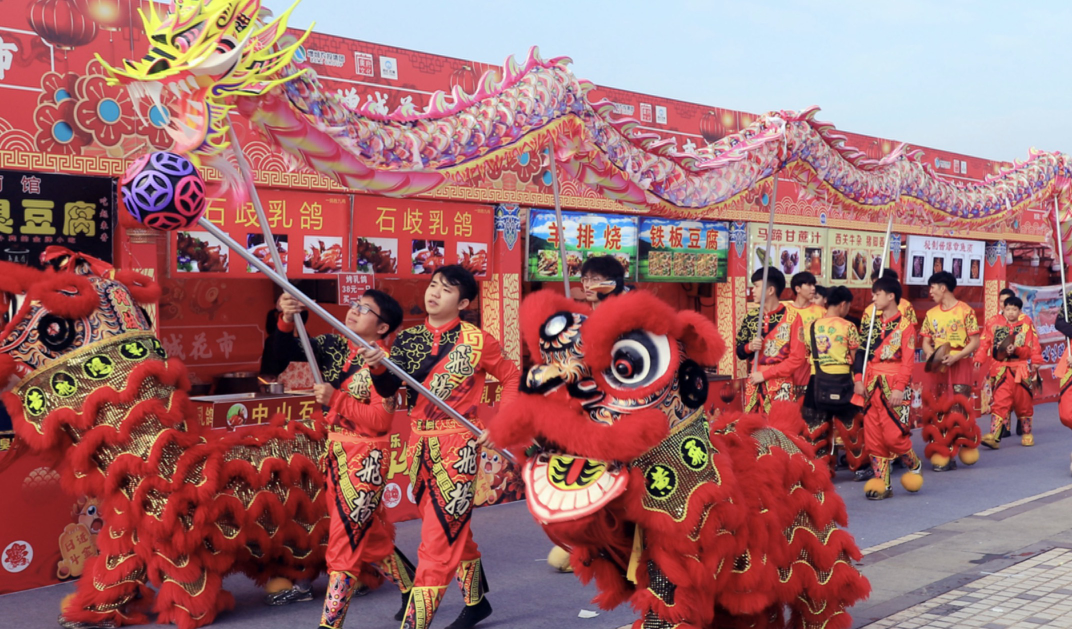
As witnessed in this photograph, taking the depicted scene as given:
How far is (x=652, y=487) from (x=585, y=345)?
551 mm

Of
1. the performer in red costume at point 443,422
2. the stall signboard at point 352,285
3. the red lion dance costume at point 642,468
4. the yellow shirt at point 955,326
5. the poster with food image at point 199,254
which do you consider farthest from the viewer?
the yellow shirt at point 955,326

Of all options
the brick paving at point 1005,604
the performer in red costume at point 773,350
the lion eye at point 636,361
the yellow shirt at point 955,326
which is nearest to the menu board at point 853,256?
the yellow shirt at point 955,326

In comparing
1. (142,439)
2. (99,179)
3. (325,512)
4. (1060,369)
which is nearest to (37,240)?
(99,179)

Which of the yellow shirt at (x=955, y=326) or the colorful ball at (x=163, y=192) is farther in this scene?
the yellow shirt at (x=955, y=326)

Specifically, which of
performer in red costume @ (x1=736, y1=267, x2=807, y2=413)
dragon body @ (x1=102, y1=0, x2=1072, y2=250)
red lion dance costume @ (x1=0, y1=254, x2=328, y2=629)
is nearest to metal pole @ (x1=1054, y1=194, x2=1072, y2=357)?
dragon body @ (x1=102, y1=0, x2=1072, y2=250)

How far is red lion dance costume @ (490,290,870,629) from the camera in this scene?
347 centimetres

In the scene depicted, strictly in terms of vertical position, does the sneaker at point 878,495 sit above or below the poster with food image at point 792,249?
below

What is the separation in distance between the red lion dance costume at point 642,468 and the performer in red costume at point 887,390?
4693mm

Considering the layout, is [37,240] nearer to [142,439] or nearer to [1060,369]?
[142,439]

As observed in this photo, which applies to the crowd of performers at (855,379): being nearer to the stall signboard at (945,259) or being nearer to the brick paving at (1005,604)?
the brick paving at (1005,604)

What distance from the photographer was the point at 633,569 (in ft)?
12.1

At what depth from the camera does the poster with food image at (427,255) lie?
7.90m

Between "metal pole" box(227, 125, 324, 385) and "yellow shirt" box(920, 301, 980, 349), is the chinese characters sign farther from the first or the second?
"metal pole" box(227, 125, 324, 385)

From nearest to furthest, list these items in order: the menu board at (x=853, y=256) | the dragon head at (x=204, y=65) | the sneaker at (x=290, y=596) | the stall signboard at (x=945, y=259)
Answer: the dragon head at (x=204, y=65) → the sneaker at (x=290, y=596) → the menu board at (x=853, y=256) → the stall signboard at (x=945, y=259)
